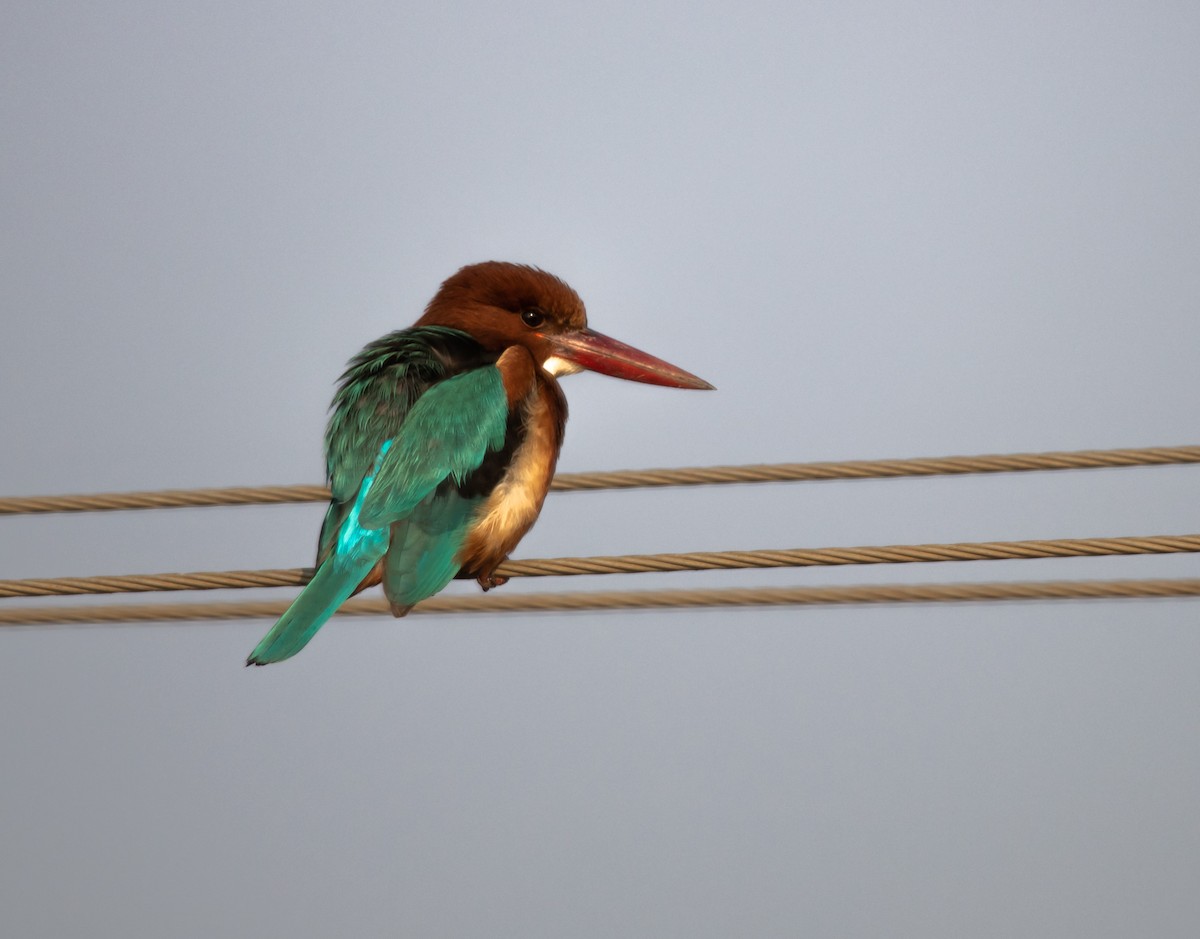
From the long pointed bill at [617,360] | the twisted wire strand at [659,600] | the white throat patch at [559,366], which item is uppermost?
A: the long pointed bill at [617,360]

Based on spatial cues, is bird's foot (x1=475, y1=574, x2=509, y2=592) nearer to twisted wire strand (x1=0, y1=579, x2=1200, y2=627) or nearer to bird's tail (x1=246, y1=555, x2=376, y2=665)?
twisted wire strand (x1=0, y1=579, x2=1200, y2=627)

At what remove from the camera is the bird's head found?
9.63 ft

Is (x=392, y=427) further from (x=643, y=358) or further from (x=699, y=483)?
(x=643, y=358)

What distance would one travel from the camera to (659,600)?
3.35m

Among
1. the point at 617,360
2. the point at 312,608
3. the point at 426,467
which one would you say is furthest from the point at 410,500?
the point at 617,360

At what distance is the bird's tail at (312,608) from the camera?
2.17 m

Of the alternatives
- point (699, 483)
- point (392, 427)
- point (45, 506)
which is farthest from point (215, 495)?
point (699, 483)

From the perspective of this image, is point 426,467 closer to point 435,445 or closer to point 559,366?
point 435,445

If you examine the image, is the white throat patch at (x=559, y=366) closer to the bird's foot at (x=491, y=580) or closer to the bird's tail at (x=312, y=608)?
the bird's foot at (x=491, y=580)

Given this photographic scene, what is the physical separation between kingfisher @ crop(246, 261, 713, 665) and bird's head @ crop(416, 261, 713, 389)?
0.19ft

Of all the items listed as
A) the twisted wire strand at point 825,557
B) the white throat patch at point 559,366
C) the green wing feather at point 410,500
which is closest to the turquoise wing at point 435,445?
the green wing feather at point 410,500

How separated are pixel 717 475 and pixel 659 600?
2.39ft

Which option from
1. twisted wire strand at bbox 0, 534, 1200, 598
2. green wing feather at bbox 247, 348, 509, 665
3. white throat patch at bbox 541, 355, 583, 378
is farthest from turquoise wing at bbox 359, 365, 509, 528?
white throat patch at bbox 541, 355, 583, 378

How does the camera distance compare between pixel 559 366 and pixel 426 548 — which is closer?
pixel 426 548
